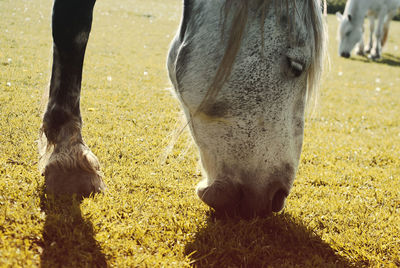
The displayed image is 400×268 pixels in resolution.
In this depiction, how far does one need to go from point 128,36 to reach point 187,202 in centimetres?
981

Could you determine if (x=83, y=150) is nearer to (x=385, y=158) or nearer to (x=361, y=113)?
(x=385, y=158)

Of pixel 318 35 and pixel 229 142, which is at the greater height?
pixel 318 35

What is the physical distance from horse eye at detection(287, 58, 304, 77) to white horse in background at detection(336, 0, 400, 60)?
12115mm

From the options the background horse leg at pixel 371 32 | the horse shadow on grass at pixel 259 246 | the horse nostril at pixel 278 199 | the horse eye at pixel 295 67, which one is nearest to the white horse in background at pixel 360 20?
the background horse leg at pixel 371 32

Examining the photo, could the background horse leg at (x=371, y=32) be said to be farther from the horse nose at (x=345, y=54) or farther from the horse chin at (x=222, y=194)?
the horse chin at (x=222, y=194)

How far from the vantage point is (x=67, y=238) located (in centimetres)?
178

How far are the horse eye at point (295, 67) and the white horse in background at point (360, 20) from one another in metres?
12.1

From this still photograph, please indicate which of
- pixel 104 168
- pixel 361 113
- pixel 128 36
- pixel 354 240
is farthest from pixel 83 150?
pixel 128 36

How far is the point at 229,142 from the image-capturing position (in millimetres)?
1721

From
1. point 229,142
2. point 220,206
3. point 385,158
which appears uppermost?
point 229,142

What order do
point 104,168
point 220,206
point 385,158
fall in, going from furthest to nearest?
point 385,158 < point 104,168 < point 220,206

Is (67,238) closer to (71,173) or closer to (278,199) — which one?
(71,173)

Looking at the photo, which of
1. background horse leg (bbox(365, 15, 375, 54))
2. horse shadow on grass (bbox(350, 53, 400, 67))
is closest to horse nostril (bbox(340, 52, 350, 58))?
horse shadow on grass (bbox(350, 53, 400, 67))

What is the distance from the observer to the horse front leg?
219cm
